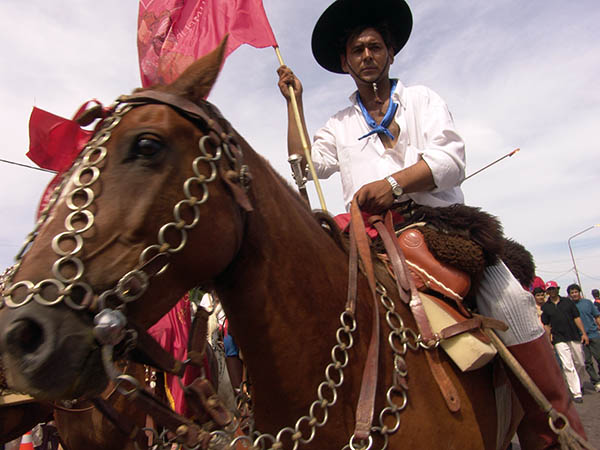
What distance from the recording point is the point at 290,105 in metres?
2.91

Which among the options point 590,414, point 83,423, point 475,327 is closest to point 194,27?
point 475,327

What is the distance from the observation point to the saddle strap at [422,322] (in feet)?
6.26

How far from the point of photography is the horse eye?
1.41 metres

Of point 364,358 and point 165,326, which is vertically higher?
point 165,326

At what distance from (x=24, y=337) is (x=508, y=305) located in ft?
7.48

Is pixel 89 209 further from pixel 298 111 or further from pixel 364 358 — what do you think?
pixel 298 111

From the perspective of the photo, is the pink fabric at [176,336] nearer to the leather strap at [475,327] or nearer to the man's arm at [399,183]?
the man's arm at [399,183]

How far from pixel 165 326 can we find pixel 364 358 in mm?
3242

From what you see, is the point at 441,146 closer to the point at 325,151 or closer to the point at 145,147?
the point at 325,151

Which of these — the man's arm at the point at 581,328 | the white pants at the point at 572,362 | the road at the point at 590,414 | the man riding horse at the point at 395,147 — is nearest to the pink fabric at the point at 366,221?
the man riding horse at the point at 395,147

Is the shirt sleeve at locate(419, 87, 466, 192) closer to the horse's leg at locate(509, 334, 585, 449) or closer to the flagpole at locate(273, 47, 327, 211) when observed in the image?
the flagpole at locate(273, 47, 327, 211)

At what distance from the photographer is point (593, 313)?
1020 cm

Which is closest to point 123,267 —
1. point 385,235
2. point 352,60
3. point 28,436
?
point 385,235

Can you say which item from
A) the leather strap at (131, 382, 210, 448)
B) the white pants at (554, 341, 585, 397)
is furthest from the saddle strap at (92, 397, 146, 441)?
the white pants at (554, 341, 585, 397)
